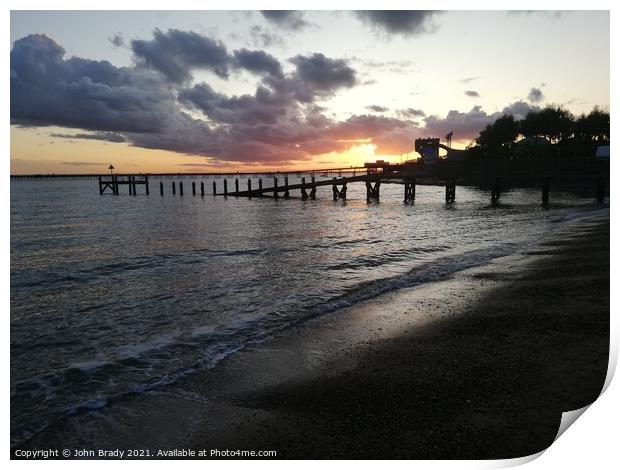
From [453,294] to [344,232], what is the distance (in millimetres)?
11414

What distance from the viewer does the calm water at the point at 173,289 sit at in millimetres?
5160

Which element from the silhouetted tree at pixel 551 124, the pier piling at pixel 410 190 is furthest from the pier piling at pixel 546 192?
the silhouetted tree at pixel 551 124

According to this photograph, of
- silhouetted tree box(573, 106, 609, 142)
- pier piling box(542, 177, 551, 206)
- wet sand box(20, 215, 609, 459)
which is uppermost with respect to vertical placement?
silhouetted tree box(573, 106, 609, 142)

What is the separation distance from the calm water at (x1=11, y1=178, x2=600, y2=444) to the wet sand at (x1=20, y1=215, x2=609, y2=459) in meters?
0.65

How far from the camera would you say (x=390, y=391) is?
4176 millimetres

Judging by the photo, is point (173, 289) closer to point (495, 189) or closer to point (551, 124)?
point (495, 189)

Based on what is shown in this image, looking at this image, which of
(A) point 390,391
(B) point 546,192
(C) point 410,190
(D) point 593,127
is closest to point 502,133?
(D) point 593,127

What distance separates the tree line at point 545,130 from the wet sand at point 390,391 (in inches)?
2014

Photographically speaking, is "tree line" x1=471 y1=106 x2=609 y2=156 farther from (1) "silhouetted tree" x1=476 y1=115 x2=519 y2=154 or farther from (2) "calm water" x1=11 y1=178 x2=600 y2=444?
(2) "calm water" x1=11 y1=178 x2=600 y2=444

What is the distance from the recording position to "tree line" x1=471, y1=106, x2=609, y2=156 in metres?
52.0

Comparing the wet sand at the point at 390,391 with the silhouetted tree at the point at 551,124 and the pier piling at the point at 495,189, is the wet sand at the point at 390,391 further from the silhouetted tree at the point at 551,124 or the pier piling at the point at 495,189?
the silhouetted tree at the point at 551,124

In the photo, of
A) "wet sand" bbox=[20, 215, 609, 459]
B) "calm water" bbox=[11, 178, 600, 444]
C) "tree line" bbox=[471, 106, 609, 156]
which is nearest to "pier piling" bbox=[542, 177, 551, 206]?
"calm water" bbox=[11, 178, 600, 444]
